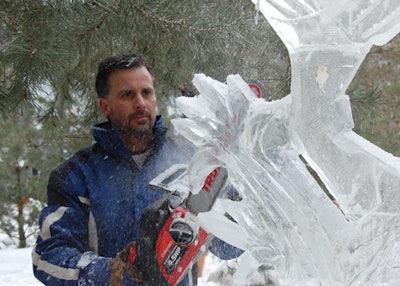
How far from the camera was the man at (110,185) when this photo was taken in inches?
49.8

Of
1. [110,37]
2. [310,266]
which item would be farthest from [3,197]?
[310,266]

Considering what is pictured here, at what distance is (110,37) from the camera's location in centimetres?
180

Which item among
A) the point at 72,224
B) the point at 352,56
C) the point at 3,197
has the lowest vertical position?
the point at 3,197

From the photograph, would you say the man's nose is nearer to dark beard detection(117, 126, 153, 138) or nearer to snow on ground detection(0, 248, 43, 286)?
A: dark beard detection(117, 126, 153, 138)

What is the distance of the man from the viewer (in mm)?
1266

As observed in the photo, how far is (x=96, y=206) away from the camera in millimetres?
1330

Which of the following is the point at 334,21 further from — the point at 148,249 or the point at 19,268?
the point at 19,268

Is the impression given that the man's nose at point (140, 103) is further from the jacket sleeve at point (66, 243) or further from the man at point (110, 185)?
the jacket sleeve at point (66, 243)

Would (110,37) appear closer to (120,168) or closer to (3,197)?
(120,168)

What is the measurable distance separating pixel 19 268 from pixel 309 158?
4.70 metres

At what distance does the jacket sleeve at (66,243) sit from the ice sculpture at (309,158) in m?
0.47

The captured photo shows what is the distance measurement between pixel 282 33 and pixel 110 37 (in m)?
1.14

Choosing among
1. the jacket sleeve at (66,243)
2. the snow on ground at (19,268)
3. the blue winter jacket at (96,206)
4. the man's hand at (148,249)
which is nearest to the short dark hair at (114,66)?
the blue winter jacket at (96,206)

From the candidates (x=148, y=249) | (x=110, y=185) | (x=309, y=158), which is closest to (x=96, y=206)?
(x=110, y=185)
